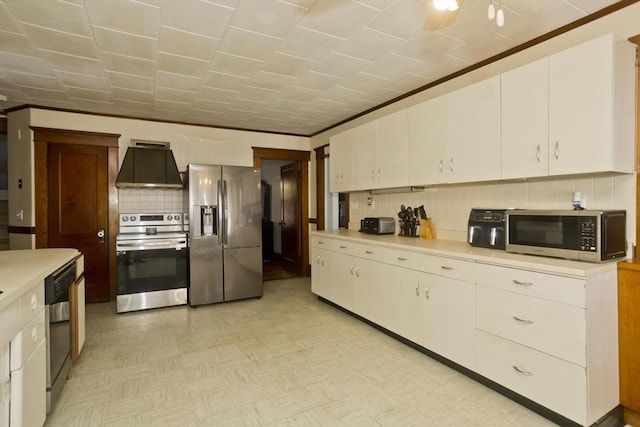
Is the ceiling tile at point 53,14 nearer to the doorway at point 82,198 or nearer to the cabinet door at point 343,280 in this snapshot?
the doorway at point 82,198

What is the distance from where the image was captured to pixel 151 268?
13.5ft

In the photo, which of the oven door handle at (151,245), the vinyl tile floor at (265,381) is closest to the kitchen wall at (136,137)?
the oven door handle at (151,245)

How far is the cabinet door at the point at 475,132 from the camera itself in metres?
2.48

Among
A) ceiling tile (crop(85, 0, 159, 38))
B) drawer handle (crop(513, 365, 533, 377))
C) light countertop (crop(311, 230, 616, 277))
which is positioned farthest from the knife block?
ceiling tile (crop(85, 0, 159, 38))

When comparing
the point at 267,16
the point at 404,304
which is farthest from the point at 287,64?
the point at 404,304

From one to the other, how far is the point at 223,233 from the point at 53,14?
271 centimetres

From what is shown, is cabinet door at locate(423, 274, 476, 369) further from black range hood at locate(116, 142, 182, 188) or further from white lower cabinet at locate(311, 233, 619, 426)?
black range hood at locate(116, 142, 182, 188)

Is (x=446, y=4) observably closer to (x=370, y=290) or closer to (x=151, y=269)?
(x=370, y=290)

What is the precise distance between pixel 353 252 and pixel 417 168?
1.11m

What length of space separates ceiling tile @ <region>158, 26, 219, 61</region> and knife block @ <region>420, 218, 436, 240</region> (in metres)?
2.55

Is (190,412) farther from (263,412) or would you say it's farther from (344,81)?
(344,81)

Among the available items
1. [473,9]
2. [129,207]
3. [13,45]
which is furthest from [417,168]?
[129,207]

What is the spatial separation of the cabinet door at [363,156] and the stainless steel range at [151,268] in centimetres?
239

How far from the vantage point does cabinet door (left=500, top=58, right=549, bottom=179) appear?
2.17 m
